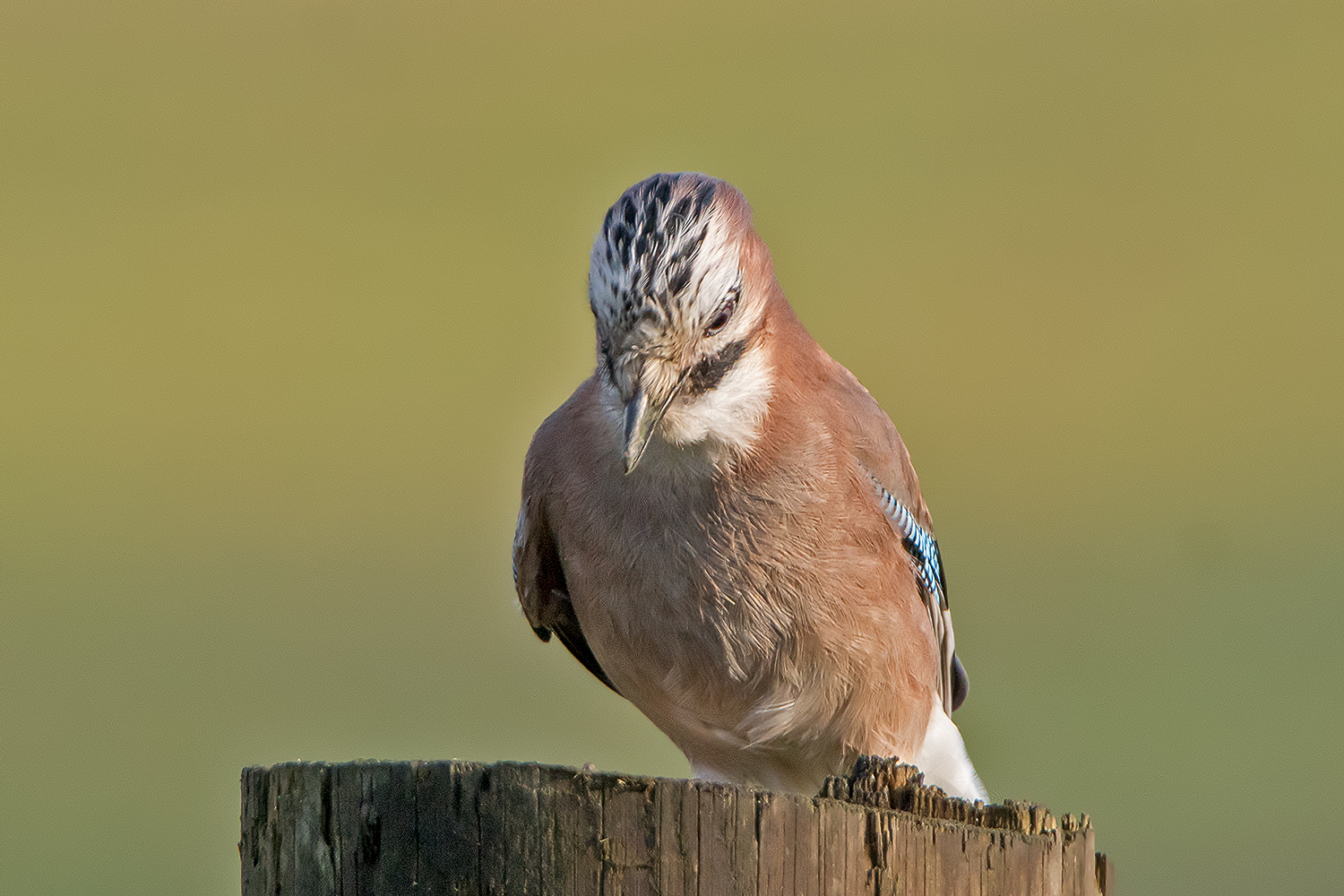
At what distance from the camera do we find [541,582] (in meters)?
6.51

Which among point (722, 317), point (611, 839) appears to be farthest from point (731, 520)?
point (611, 839)

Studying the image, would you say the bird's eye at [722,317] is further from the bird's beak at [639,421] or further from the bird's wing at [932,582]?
the bird's wing at [932,582]

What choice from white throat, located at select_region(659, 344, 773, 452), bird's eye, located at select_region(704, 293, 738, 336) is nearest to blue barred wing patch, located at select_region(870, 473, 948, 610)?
white throat, located at select_region(659, 344, 773, 452)

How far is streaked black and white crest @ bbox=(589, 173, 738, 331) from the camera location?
4.85 metres

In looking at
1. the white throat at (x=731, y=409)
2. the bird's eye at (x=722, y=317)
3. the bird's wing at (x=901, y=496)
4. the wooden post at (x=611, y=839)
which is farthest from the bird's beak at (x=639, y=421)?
the wooden post at (x=611, y=839)

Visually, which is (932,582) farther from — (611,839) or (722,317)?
(611,839)

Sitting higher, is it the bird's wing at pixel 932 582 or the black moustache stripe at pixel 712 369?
the black moustache stripe at pixel 712 369

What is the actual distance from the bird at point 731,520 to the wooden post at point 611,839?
1748 millimetres

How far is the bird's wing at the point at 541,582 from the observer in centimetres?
627

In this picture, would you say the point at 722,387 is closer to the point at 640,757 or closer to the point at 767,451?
the point at 767,451

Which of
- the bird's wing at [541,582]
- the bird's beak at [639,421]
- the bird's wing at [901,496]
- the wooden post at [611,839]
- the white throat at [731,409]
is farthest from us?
the bird's wing at [541,582]

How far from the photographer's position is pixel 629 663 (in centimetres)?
596

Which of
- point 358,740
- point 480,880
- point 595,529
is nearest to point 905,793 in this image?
point 480,880

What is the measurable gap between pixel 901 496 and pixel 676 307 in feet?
5.95
